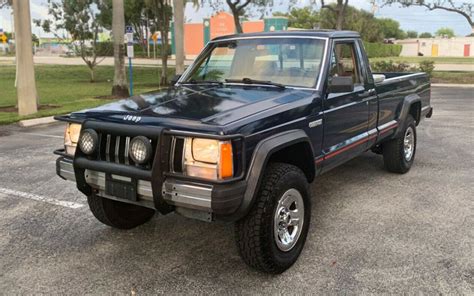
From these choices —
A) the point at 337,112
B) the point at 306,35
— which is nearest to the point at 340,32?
the point at 306,35

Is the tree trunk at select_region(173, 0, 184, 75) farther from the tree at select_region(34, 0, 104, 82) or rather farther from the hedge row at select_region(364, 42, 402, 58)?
the hedge row at select_region(364, 42, 402, 58)

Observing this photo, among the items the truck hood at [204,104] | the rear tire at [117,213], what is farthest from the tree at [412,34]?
the rear tire at [117,213]

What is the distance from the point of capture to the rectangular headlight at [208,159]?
10.6 ft

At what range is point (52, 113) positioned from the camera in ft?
40.7

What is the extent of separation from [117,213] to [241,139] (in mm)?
1819

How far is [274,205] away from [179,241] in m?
1.24

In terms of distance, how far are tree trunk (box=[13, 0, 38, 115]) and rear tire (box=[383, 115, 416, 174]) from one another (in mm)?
9602

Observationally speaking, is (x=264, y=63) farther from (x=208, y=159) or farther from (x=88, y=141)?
(x=88, y=141)

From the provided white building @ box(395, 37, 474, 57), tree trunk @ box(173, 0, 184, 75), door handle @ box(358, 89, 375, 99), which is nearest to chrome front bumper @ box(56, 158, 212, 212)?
door handle @ box(358, 89, 375, 99)

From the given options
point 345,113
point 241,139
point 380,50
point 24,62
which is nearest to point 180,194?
point 241,139

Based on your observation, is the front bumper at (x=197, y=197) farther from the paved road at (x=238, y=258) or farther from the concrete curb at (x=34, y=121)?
the concrete curb at (x=34, y=121)

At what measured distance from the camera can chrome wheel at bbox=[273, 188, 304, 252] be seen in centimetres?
370

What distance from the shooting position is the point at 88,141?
3734mm

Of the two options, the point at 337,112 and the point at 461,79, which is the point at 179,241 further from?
the point at 461,79
